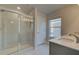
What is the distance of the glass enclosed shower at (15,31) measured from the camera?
72.1 inches

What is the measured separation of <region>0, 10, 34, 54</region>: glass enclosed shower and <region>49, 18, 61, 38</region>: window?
1.02 feet

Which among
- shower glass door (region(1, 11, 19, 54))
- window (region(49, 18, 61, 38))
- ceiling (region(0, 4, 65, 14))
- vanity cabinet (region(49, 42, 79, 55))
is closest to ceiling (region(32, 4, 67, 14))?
ceiling (region(0, 4, 65, 14))

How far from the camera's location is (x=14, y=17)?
1.86 m

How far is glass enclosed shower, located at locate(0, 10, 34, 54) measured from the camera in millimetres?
1831

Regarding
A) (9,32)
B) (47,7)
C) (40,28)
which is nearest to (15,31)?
(9,32)

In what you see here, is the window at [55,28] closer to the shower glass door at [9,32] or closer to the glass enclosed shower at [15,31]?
the glass enclosed shower at [15,31]

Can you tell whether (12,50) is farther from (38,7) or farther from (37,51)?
(38,7)

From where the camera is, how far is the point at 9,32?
1.87m

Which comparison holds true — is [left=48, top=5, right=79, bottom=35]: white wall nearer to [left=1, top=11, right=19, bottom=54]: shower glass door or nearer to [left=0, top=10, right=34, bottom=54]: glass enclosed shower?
[left=0, top=10, right=34, bottom=54]: glass enclosed shower

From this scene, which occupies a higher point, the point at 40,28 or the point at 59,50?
the point at 40,28

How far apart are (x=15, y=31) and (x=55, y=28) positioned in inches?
25.5

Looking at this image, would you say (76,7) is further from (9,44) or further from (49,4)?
(9,44)
